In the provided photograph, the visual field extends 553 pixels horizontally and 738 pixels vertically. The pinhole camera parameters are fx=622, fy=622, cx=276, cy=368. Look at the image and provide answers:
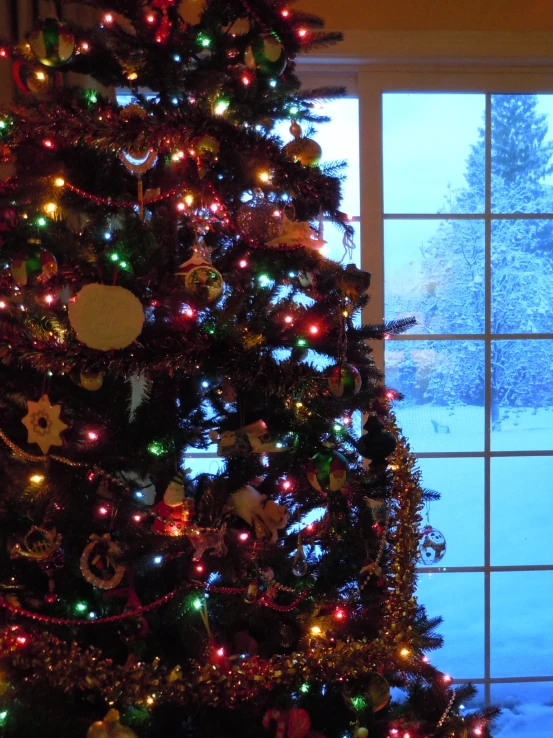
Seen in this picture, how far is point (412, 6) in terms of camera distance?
5.49ft

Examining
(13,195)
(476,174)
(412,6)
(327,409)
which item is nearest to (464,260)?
(476,174)

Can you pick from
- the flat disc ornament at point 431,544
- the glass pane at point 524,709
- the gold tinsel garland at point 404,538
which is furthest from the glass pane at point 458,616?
the gold tinsel garland at point 404,538

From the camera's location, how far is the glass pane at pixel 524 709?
6.23 feet

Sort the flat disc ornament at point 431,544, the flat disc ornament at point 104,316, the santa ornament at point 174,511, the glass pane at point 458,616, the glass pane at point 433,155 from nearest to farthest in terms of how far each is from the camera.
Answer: the flat disc ornament at point 104,316
the santa ornament at point 174,511
the flat disc ornament at point 431,544
the glass pane at point 433,155
the glass pane at point 458,616

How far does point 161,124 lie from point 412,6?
1.15 m

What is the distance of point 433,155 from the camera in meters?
1.80

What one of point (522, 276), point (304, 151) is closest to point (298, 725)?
point (304, 151)

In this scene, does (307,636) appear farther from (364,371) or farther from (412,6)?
(412,6)

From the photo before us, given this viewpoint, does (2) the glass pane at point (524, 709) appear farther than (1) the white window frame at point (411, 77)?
Yes

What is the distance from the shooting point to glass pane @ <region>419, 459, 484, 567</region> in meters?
1.86

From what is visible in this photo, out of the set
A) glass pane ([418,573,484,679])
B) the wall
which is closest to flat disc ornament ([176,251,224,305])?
the wall

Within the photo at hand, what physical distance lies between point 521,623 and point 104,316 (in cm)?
169

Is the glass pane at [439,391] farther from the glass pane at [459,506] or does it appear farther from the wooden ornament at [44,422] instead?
the wooden ornament at [44,422]

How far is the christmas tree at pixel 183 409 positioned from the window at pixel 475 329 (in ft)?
2.29
